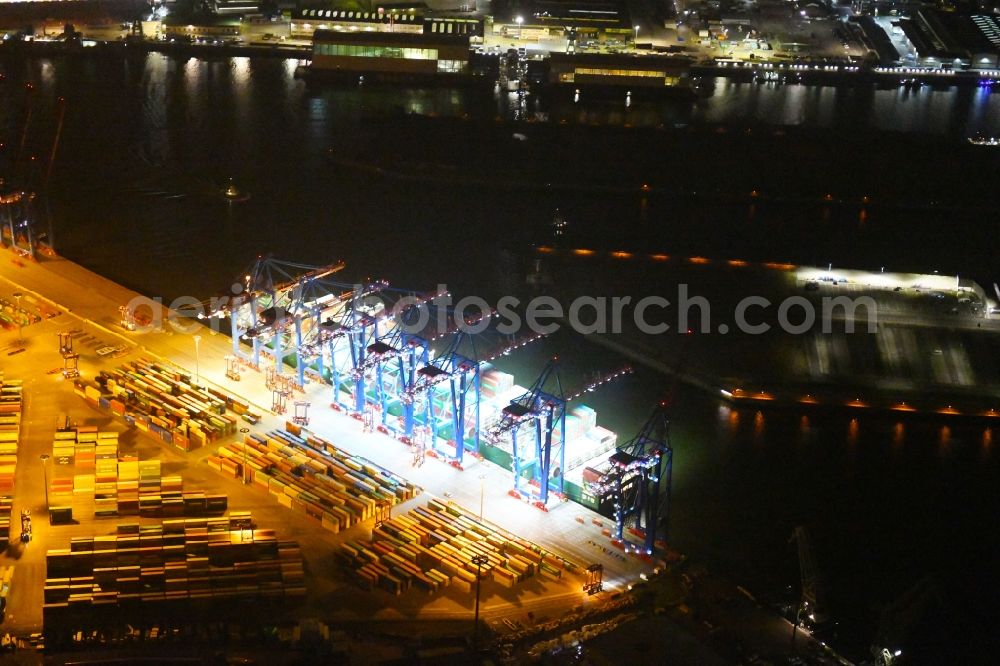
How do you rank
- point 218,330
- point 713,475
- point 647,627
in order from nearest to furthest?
point 647,627, point 713,475, point 218,330

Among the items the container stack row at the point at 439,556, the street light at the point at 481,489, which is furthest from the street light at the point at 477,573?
→ the street light at the point at 481,489

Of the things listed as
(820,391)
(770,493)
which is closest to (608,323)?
(820,391)

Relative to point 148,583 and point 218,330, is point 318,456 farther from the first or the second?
point 218,330

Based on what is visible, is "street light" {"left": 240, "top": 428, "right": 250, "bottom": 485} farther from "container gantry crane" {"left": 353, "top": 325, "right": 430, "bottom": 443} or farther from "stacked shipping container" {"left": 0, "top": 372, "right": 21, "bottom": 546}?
"stacked shipping container" {"left": 0, "top": 372, "right": 21, "bottom": 546}

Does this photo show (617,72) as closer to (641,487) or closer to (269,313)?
(269,313)

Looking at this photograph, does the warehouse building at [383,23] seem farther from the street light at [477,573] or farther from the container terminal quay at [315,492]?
the street light at [477,573]

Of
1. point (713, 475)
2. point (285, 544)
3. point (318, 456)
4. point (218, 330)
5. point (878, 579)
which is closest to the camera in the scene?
point (285, 544)
